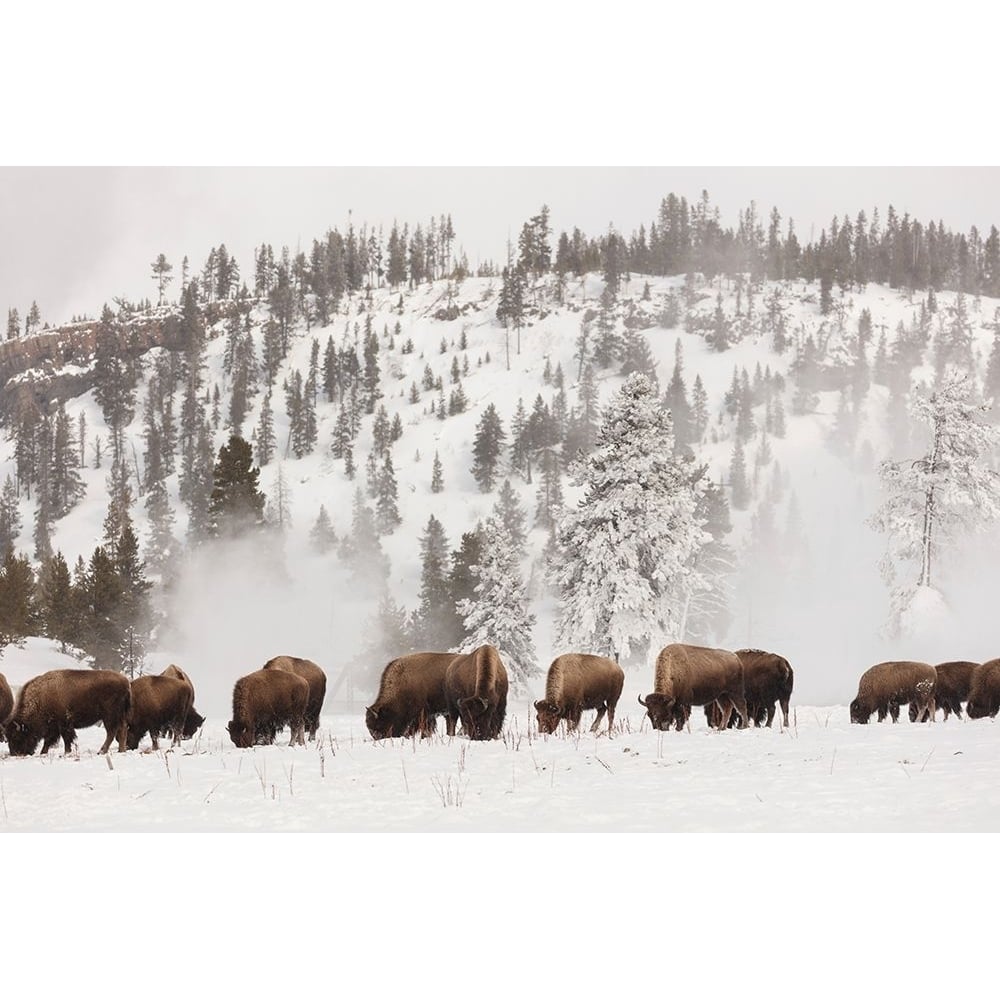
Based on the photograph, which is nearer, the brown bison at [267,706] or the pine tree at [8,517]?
the brown bison at [267,706]

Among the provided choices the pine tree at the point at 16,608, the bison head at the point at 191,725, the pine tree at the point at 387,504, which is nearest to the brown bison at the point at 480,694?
the bison head at the point at 191,725

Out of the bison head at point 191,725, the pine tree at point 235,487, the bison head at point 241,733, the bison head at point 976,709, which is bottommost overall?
the bison head at point 191,725

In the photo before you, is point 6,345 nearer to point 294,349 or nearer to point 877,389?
point 294,349

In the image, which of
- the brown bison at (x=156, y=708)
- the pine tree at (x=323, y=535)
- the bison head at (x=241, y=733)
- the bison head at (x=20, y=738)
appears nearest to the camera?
the bison head at (x=20, y=738)

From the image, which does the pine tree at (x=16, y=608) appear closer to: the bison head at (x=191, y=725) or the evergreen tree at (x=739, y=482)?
the bison head at (x=191, y=725)

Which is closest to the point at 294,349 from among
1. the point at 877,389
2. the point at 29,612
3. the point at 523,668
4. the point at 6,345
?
the point at 6,345

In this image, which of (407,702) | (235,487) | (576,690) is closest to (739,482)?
Result: (235,487)

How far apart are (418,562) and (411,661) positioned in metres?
85.1

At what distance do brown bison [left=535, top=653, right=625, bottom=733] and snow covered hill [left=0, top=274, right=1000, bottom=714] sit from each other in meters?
21.2

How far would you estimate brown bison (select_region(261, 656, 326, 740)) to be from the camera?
17.6 meters

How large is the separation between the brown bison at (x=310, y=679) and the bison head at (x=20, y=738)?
3907mm

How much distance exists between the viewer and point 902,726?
15.1 metres

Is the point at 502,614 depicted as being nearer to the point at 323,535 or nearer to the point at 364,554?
the point at 364,554

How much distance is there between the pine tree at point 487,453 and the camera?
116688 millimetres
